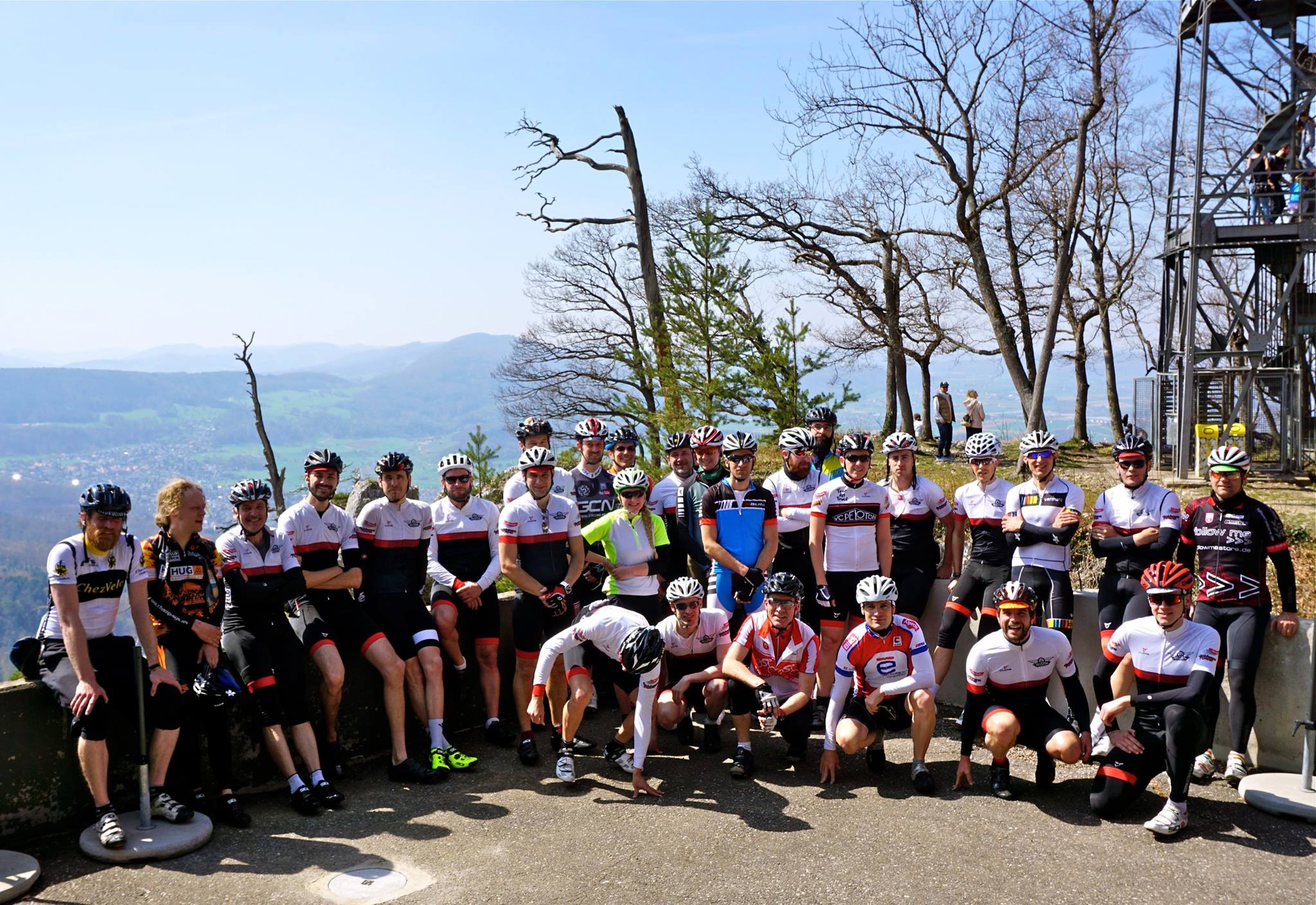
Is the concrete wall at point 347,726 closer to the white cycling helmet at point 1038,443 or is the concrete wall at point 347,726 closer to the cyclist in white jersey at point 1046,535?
the cyclist in white jersey at point 1046,535

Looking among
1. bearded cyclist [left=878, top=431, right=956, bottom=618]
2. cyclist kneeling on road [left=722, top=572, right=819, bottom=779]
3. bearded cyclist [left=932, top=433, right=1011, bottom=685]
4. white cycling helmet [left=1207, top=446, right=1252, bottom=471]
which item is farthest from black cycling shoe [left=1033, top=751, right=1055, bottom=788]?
white cycling helmet [left=1207, top=446, right=1252, bottom=471]

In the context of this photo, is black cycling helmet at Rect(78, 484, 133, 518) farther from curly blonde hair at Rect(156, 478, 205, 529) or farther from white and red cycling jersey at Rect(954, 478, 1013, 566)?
white and red cycling jersey at Rect(954, 478, 1013, 566)

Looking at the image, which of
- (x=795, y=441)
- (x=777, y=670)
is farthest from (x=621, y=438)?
(x=777, y=670)

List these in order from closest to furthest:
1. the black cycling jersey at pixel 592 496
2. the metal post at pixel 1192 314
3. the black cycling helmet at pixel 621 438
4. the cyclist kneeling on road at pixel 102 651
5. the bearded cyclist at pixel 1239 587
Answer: the cyclist kneeling on road at pixel 102 651, the bearded cyclist at pixel 1239 587, the black cycling jersey at pixel 592 496, the black cycling helmet at pixel 621 438, the metal post at pixel 1192 314

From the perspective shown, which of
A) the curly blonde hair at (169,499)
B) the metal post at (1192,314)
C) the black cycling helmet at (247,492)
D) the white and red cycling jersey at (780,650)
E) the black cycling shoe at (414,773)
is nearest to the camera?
the curly blonde hair at (169,499)

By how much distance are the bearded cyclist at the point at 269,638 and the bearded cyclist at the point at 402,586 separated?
70cm

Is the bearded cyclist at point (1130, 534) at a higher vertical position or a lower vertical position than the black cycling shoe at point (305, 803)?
higher

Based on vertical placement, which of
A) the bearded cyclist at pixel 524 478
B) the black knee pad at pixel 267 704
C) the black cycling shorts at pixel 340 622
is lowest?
the black knee pad at pixel 267 704

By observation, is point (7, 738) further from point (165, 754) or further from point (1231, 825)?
point (1231, 825)

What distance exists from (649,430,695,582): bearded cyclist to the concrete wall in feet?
5.15

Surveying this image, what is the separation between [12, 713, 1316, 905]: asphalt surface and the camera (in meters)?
5.76

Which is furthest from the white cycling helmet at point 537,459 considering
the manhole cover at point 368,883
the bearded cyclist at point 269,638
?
the manhole cover at point 368,883

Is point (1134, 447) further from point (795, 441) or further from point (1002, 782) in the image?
point (1002, 782)

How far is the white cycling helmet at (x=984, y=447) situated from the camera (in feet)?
28.4
